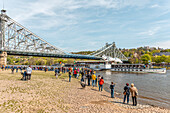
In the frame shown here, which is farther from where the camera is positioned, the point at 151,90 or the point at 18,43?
the point at 18,43

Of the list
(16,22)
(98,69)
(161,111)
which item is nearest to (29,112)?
(161,111)

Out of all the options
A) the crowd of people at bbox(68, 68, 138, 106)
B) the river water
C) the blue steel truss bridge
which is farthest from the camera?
the blue steel truss bridge

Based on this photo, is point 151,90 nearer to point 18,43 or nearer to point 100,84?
point 100,84

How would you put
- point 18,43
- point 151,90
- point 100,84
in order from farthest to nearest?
point 18,43 → point 151,90 → point 100,84

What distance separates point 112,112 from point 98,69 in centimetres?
6878

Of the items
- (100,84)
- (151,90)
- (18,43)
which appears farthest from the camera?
(18,43)

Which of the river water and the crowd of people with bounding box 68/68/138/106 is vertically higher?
the crowd of people with bounding box 68/68/138/106

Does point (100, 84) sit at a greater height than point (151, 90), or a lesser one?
greater

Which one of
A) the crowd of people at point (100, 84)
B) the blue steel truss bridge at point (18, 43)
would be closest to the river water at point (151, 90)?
the crowd of people at point (100, 84)

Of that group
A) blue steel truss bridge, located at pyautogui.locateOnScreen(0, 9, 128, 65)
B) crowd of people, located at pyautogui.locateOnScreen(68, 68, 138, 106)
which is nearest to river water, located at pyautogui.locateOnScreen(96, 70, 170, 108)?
crowd of people, located at pyautogui.locateOnScreen(68, 68, 138, 106)

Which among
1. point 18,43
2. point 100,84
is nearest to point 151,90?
point 100,84

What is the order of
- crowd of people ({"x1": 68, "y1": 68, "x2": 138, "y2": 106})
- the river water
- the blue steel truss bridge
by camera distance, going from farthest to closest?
the blue steel truss bridge → the river water → crowd of people ({"x1": 68, "y1": 68, "x2": 138, "y2": 106})

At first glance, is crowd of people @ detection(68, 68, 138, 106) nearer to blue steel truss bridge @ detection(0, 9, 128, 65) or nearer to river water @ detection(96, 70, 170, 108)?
river water @ detection(96, 70, 170, 108)

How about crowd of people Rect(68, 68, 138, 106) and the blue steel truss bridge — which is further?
the blue steel truss bridge
